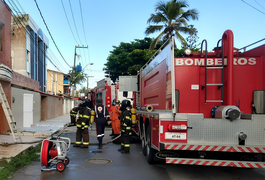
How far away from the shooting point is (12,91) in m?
13.0

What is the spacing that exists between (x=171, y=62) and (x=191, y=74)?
683 mm

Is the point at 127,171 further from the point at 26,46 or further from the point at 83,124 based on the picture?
the point at 26,46

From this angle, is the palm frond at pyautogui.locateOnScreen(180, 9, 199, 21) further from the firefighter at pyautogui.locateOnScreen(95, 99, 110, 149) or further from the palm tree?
the firefighter at pyautogui.locateOnScreen(95, 99, 110, 149)

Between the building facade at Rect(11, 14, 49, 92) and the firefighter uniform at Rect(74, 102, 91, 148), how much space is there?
14842 millimetres

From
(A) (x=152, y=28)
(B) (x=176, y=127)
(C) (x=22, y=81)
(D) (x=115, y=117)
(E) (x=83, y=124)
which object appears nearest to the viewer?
(B) (x=176, y=127)

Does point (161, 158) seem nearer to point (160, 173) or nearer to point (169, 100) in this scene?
point (160, 173)

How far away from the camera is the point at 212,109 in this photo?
5.54 meters

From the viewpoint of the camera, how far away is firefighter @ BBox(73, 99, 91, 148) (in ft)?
28.7

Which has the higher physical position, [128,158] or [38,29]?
[38,29]

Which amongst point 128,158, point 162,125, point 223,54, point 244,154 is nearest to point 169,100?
point 162,125

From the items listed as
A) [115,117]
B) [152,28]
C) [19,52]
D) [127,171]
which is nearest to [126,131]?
[127,171]

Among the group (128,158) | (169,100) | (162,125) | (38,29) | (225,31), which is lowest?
(128,158)

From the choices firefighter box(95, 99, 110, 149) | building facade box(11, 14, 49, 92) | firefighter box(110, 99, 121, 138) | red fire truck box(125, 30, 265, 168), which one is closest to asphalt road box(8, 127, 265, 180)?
red fire truck box(125, 30, 265, 168)

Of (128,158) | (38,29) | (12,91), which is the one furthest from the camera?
(38,29)
